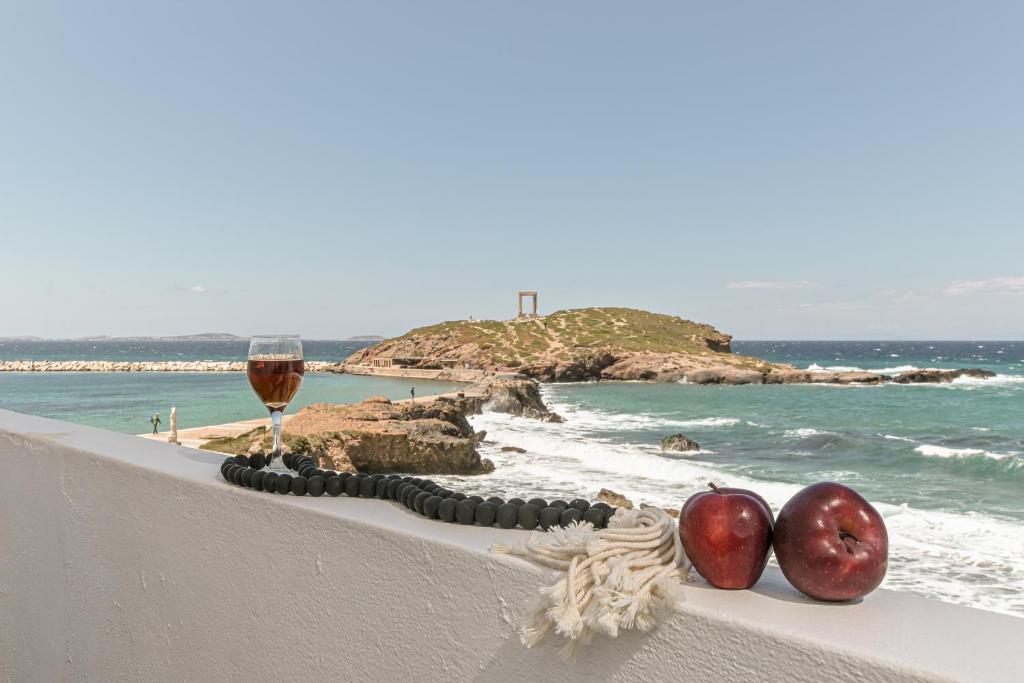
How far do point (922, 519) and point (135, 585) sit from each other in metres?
12.0

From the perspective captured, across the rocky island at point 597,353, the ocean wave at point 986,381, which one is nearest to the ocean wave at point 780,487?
the rocky island at point 597,353

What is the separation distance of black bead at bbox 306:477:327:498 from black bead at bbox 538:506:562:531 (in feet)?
1.79

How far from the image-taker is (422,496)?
54.2 inches

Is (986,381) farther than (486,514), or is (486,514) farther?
(986,381)

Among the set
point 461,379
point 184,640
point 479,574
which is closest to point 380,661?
point 479,574

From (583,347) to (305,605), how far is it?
51975 mm

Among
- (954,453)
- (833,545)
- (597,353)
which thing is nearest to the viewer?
(833,545)

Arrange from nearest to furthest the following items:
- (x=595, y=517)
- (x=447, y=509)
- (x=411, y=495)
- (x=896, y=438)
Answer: (x=595, y=517)
(x=447, y=509)
(x=411, y=495)
(x=896, y=438)

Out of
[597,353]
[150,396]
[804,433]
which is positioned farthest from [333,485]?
[597,353]

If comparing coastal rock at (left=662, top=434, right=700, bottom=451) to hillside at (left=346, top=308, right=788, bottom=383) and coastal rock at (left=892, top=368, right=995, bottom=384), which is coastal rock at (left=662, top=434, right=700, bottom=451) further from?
coastal rock at (left=892, top=368, right=995, bottom=384)

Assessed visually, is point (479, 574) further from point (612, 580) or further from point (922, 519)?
point (922, 519)

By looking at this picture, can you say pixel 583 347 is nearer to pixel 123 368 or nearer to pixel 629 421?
pixel 629 421

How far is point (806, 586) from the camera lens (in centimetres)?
92

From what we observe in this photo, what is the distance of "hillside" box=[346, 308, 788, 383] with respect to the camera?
49.8m
